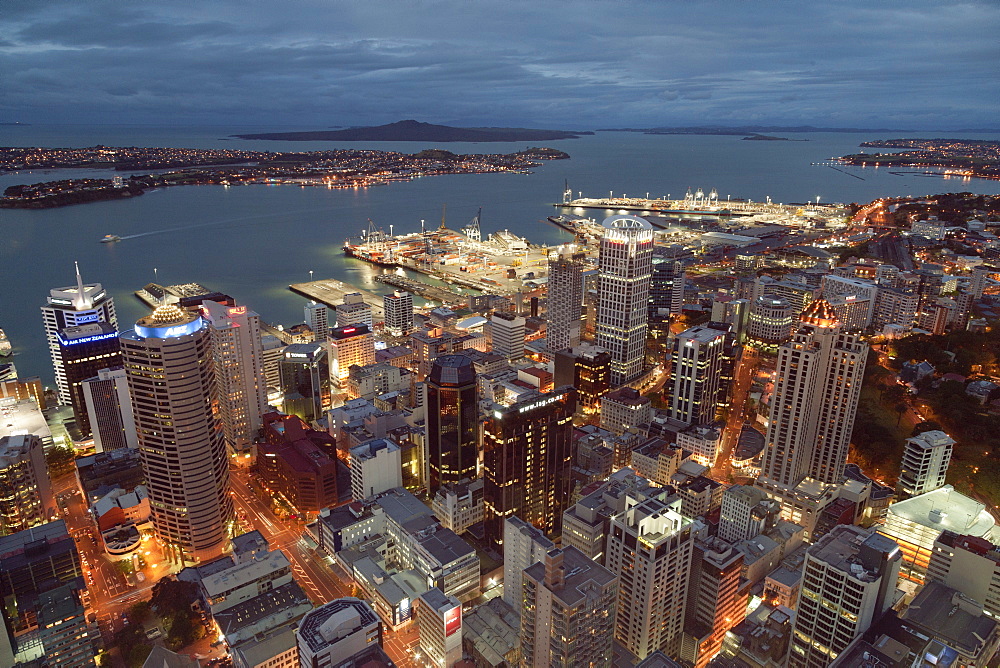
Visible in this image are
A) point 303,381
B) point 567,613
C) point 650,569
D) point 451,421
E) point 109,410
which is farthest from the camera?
point 303,381

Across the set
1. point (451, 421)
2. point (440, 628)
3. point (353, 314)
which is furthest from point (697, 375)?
point (353, 314)

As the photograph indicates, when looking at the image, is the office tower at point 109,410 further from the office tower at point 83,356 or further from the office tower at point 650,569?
the office tower at point 650,569

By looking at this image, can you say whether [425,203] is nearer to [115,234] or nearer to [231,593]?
[115,234]

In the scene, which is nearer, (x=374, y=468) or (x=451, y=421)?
(x=374, y=468)

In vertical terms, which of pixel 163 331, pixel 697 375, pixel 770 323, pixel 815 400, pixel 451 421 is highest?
pixel 163 331

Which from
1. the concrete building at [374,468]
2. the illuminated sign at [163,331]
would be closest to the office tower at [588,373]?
the concrete building at [374,468]

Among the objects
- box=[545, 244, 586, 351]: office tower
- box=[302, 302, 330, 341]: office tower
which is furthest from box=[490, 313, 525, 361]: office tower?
box=[302, 302, 330, 341]: office tower

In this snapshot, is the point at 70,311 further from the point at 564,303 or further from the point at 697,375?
the point at 697,375
